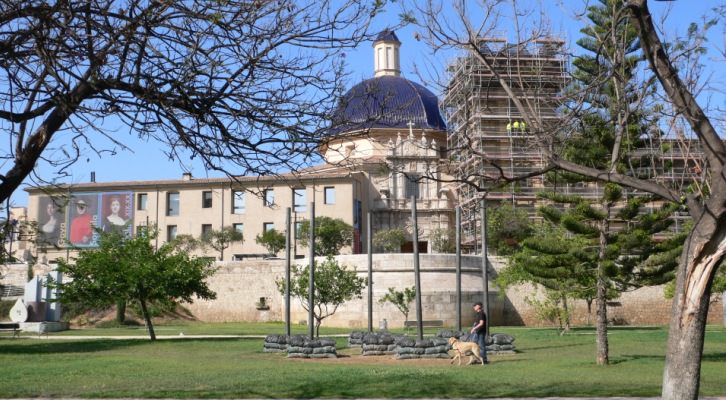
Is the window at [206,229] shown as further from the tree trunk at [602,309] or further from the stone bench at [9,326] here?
the tree trunk at [602,309]

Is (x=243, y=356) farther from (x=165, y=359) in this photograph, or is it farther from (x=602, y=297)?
(x=602, y=297)

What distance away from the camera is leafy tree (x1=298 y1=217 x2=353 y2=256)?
172 ft

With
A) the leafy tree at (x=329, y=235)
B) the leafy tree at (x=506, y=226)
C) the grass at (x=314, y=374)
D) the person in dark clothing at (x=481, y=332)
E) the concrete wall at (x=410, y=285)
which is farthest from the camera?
the leafy tree at (x=329, y=235)

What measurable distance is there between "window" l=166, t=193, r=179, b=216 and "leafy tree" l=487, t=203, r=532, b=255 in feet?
76.7

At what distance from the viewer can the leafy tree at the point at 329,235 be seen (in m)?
52.3

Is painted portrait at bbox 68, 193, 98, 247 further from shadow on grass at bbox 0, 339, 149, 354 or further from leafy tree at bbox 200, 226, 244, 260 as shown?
shadow on grass at bbox 0, 339, 149, 354

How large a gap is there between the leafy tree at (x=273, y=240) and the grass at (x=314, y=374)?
3175 centimetres

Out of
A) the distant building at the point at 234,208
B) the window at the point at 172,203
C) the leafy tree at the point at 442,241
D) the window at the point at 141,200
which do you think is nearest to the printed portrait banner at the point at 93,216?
the distant building at the point at 234,208

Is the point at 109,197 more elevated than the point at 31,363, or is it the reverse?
the point at 109,197

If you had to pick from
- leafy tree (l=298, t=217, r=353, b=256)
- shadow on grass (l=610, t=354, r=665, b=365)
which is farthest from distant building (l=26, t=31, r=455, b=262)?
shadow on grass (l=610, t=354, r=665, b=365)

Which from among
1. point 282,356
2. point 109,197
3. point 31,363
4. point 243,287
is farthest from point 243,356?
point 109,197

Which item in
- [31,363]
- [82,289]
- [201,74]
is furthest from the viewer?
[82,289]

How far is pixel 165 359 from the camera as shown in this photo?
1745 cm

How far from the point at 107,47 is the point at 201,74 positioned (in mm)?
670
